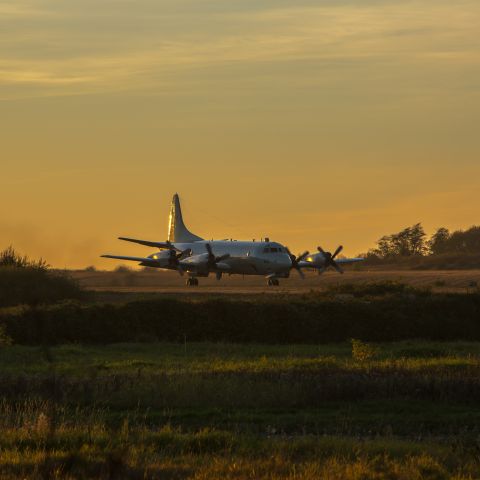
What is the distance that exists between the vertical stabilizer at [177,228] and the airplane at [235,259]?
1020 centimetres

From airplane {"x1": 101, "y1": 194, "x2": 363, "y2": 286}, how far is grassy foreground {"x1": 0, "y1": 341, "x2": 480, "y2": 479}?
144ft

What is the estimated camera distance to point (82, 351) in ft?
128

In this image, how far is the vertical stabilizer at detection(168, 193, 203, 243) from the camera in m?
108

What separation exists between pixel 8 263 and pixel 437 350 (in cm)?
3831

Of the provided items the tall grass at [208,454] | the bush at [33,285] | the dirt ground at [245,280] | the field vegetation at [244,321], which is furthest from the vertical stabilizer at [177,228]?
the tall grass at [208,454]

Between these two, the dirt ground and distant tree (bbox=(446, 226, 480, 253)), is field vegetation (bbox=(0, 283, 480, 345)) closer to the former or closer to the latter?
the dirt ground

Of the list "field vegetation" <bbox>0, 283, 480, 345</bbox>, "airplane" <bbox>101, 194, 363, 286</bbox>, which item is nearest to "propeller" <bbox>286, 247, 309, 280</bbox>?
"airplane" <bbox>101, 194, 363, 286</bbox>

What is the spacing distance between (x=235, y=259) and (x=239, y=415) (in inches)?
2348

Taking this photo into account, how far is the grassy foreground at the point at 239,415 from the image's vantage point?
57.1 feet

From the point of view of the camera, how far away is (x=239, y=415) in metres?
24.1

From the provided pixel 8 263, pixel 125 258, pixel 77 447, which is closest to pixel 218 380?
pixel 77 447

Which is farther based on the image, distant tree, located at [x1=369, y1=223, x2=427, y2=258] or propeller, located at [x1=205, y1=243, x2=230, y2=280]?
distant tree, located at [x1=369, y1=223, x2=427, y2=258]

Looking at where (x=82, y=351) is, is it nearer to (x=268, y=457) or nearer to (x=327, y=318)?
(x=327, y=318)

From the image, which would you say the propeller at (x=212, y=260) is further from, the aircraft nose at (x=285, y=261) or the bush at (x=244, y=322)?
the bush at (x=244, y=322)
